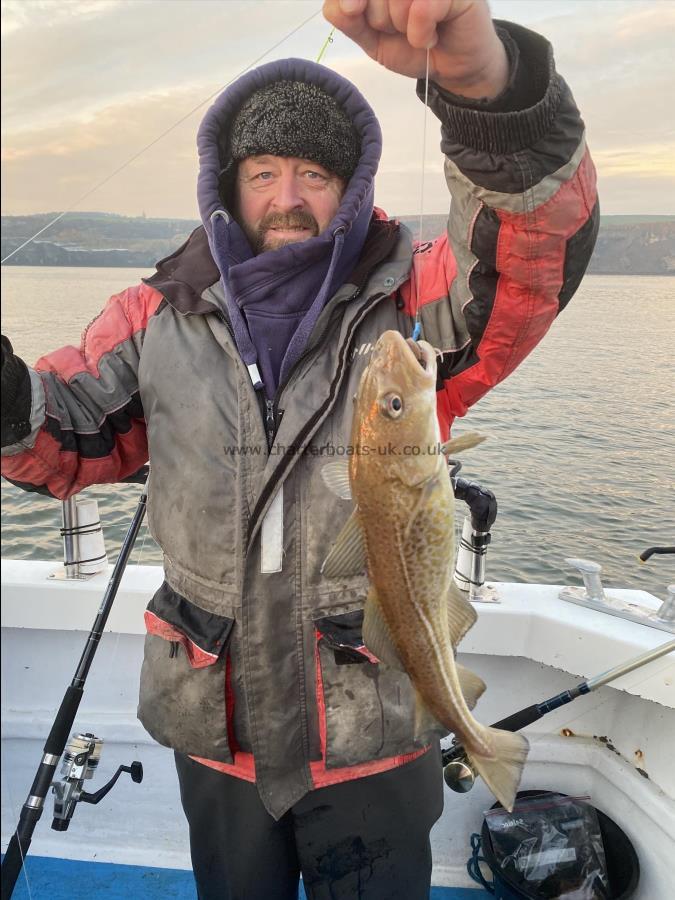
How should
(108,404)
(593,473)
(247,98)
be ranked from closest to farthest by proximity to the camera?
(108,404) < (247,98) < (593,473)

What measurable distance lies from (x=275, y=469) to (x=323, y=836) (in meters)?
1.31

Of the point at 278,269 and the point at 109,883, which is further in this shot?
the point at 109,883

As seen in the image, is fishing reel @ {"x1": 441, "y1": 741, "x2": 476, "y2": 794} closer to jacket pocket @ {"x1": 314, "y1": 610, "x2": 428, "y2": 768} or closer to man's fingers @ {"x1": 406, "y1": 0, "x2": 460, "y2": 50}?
jacket pocket @ {"x1": 314, "y1": 610, "x2": 428, "y2": 768}

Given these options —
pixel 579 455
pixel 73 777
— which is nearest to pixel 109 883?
pixel 73 777

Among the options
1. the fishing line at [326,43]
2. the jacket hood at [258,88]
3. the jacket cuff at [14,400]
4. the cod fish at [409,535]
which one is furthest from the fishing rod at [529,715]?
the fishing line at [326,43]

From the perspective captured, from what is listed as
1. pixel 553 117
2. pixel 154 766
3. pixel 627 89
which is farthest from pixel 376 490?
pixel 627 89

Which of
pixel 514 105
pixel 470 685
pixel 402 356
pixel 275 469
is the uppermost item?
pixel 514 105

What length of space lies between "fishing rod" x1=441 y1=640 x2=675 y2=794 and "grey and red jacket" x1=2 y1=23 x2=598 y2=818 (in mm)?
671

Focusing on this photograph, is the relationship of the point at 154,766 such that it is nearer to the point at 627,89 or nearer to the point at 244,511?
the point at 244,511

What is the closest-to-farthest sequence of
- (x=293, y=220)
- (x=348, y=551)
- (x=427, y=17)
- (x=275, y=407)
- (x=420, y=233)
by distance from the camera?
(x=427, y=17) < (x=348, y=551) < (x=420, y=233) < (x=275, y=407) < (x=293, y=220)

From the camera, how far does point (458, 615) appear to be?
6.60ft

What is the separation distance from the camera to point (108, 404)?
246 cm

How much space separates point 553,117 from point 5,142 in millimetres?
1475

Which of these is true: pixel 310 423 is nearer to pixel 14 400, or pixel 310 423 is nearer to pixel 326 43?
pixel 14 400
